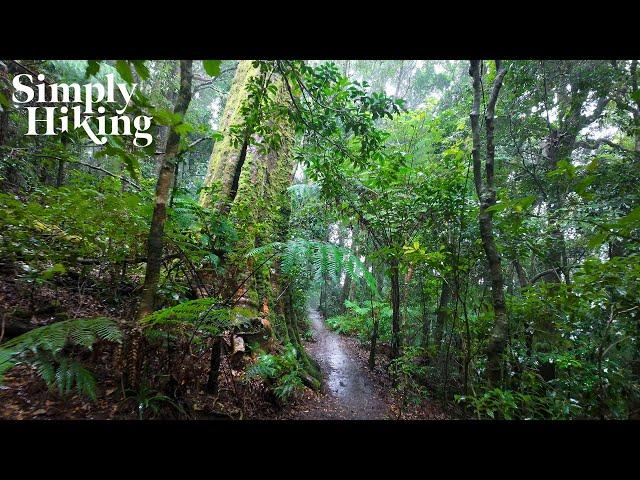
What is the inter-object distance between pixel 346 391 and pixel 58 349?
205 inches

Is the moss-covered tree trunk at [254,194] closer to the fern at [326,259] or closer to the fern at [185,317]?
the fern at [185,317]

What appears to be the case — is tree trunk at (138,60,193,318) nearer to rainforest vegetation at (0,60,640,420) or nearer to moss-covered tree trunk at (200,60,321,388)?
rainforest vegetation at (0,60,640,420)

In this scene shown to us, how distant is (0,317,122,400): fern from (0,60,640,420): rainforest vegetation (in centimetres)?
1

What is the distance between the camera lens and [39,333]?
1.38m

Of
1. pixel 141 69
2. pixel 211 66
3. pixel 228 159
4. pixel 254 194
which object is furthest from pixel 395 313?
pixel 141 69

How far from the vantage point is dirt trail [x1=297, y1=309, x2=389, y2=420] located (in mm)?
4484

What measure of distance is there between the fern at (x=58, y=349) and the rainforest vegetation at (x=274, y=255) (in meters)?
0.01

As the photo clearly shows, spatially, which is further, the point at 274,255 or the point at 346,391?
the point at 346,391

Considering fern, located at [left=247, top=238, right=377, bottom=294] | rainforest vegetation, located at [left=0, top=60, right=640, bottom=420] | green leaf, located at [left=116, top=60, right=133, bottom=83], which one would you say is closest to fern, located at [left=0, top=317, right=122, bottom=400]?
rainforest vegetation, located at [left=0, top=60, right=640, bottom=420]

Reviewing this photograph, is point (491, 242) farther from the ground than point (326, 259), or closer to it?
farther from the ground

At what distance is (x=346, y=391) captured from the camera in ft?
18.2

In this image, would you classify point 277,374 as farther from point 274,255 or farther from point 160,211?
point 160,211
